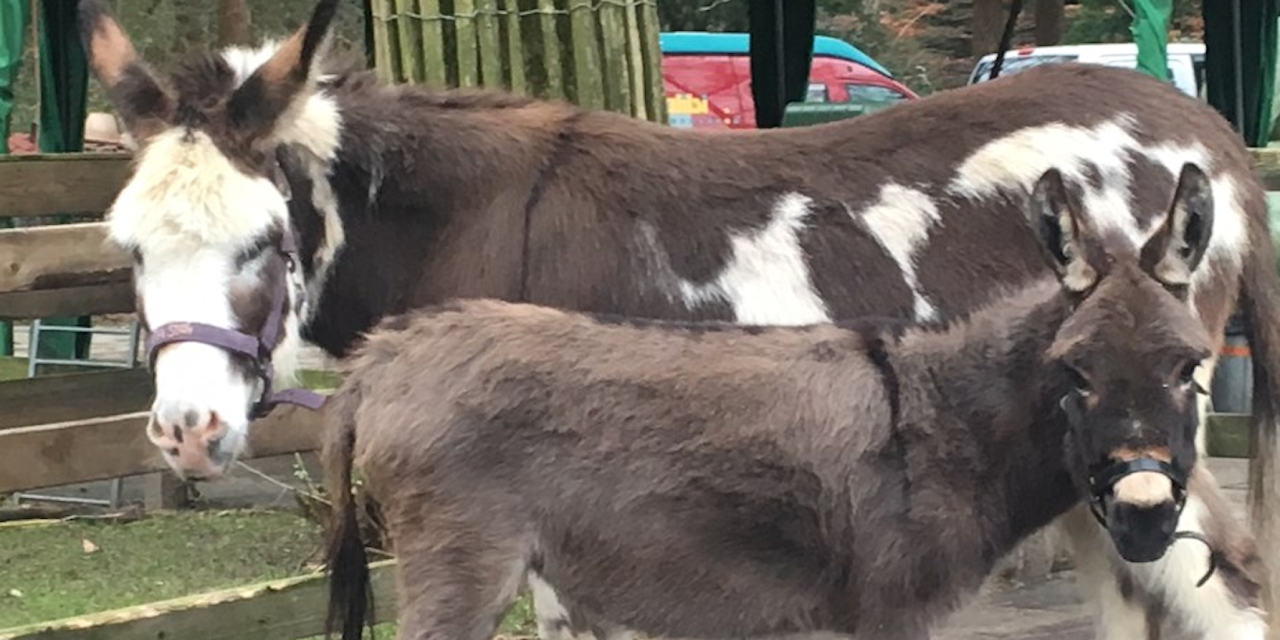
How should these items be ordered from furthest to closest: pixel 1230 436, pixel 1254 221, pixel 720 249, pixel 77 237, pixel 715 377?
pixel 1230 436, pixel 77 237, pixel 1254 221, pixel 720 249, pixel 715 377

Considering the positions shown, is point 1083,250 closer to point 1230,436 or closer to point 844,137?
point 844,137

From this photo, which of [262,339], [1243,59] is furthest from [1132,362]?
[1243,59]

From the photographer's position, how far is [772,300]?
4031mm

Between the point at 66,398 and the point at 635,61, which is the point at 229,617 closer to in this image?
the point at 635,61

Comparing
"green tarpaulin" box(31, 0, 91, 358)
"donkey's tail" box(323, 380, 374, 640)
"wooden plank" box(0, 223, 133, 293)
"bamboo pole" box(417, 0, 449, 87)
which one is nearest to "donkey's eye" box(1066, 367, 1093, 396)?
"donkey's tail" box(323, 380, 374, 640)

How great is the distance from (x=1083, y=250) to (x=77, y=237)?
3.07m

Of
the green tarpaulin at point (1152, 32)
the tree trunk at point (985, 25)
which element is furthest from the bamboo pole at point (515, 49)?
the tree trunk at point (985, 25)

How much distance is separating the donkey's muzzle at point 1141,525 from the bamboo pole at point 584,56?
89.0 inches

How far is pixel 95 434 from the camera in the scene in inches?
178

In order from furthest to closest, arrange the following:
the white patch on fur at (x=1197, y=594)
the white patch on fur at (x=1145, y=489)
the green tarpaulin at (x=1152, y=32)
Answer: the green tarpaulin at (x=1152, y=32), the white patch on fur at (x=1197, y=594), the white patch on fur at (x=1145, y=489)

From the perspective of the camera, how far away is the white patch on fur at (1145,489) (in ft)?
10.1

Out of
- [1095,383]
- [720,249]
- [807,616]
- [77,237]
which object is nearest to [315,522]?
[77,237]

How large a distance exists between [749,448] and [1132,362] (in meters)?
0.74

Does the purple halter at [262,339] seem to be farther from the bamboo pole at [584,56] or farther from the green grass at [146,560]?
the green grass at [146,560]
